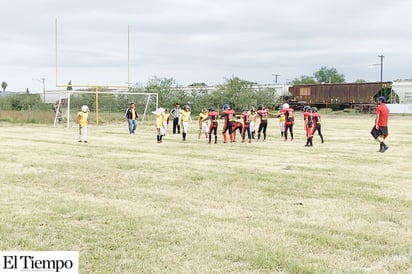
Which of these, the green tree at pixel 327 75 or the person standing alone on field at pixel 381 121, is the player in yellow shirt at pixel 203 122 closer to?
the person standing alone on field at pixel 381 121

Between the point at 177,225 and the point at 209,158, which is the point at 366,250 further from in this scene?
the point at 209,158

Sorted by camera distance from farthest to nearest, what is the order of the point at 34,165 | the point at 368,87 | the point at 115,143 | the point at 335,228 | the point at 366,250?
the point at 368,87 < the point at 115,143 < the point at 34,165 < the point at 335,228 < the point at 366,250

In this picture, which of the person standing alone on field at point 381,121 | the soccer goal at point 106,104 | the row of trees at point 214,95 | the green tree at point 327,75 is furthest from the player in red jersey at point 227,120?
the green tree at point 327,75

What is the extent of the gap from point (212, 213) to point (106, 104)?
2883 cm

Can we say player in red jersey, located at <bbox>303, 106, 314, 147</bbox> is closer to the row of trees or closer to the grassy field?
the grassy field

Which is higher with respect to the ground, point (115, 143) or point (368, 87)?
point (368, 87)

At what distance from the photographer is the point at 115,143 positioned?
1900 cm

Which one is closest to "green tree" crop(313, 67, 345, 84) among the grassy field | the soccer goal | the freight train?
the freight train

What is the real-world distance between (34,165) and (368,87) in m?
45.0

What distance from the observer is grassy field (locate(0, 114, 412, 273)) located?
525 centimetres

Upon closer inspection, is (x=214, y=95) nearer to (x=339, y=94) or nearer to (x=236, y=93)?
(x=236, y=93)

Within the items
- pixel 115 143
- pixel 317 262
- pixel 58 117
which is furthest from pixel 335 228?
pixel 58 117

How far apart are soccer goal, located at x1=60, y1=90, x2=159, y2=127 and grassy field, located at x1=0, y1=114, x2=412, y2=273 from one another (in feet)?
66.3

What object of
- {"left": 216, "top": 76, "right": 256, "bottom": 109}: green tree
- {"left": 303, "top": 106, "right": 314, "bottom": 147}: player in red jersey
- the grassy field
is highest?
{"left": 216, "top": 76, "right": 256, "bottom": 109}: green tree
